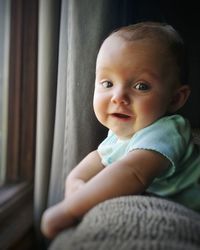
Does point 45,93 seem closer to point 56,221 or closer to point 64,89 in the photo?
point 64,89

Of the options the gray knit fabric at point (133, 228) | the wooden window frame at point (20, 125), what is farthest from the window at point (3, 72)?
the gray knit fabric at point (133, 228)

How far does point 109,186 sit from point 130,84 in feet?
0.39

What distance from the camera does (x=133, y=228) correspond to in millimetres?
358

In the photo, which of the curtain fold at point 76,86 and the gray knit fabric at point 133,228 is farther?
the curtain fold at point 76,86

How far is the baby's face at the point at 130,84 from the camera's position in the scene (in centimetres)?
45

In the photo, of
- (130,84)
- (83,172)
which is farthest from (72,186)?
(130,84)

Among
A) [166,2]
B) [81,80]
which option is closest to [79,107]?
[81,80]

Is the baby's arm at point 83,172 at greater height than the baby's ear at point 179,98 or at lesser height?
lesser

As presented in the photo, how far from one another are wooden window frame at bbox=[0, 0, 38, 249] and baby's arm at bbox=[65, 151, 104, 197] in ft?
0.14

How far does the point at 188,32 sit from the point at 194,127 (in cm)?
14

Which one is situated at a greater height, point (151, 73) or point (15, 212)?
point (151, 73)

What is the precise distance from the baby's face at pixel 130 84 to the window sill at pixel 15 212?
123 mm

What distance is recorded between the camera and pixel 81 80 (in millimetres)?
479

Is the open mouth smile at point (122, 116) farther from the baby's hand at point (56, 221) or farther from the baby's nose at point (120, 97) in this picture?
the baby's hand at point (56, 221)
